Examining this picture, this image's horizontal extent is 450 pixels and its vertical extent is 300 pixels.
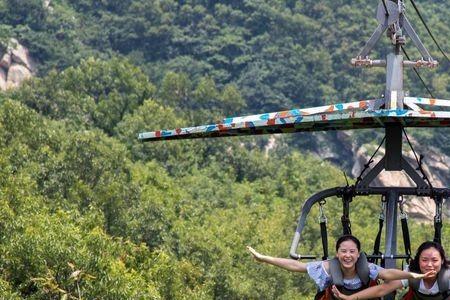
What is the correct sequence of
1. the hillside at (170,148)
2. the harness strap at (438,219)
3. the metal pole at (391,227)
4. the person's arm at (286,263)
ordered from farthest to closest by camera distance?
the hillside at (170,148) < the harness strap at (438,219) < the metal pole at (391,227) < the person's arm at (286,263)

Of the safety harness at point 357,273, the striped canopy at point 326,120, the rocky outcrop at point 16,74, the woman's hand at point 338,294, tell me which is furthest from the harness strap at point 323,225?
the rocky outcrop at point 16,74

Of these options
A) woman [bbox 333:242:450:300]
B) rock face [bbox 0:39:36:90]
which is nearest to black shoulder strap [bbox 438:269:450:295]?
woman [bbox 333:242:450:300]

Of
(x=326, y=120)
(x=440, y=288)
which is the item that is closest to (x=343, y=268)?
(x=440, y=288)

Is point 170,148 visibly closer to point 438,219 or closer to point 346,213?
point 346,213

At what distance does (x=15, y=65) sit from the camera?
90312 mm

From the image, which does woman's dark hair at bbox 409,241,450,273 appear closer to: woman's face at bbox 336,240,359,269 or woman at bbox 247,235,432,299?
woman at bbox 247,235,432,299

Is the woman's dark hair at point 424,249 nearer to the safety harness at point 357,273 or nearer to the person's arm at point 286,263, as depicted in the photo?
the safety harness at point 357,273

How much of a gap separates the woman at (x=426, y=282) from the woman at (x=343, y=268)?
0.09 m

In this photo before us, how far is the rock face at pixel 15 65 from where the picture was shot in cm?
8681

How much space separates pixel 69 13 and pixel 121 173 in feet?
171

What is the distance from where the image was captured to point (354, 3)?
110188 millimetres

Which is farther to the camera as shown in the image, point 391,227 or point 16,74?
point 16,74

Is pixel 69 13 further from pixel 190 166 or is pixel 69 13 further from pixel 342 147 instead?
pixel 190 166

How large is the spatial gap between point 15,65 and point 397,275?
81069mm
